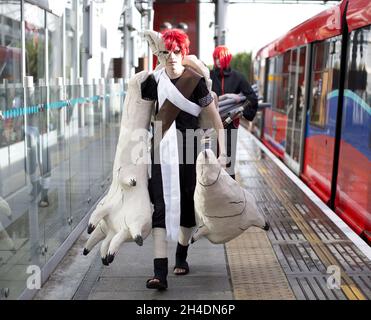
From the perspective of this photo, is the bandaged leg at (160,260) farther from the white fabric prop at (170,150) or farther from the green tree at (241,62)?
the green tree at (241,62)

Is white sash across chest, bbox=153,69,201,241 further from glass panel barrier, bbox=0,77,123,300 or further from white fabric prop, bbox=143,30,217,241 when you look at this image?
glass panel barrier, bbox=0,77,123,300

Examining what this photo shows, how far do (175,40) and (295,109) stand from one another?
6.11 m

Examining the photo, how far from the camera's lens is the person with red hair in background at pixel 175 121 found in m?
4.11

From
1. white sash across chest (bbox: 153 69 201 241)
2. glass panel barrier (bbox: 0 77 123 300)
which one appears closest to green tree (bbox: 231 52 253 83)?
glass panel barrier (bbox: 0 77 123 300)

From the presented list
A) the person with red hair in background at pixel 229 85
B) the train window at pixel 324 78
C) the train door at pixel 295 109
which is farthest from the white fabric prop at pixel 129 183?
the train door at pixel 295 109

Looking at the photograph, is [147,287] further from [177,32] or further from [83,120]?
[83,120]

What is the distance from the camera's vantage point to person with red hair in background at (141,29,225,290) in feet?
13.5

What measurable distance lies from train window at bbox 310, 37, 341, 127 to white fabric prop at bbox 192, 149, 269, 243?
3.21 m

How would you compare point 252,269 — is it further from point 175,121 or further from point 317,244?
point 175,121

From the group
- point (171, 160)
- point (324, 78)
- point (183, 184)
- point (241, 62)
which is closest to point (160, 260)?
point (183, 184)

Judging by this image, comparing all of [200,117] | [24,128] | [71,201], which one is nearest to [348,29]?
[200,117]

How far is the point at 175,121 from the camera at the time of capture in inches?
165

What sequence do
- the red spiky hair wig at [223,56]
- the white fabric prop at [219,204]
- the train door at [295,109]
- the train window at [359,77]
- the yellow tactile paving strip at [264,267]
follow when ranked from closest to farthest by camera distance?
the white fabric prop at [219,204] < the yellow tactile paving strip at [264,267] < the train window at [359,77] < the red spiky hair wig at [223,56] < the train door at [295,109]

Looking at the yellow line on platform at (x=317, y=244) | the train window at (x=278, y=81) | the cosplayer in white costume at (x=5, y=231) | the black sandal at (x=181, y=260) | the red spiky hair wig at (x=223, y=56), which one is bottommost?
the yellow line on platform at (x=317, y=244)
